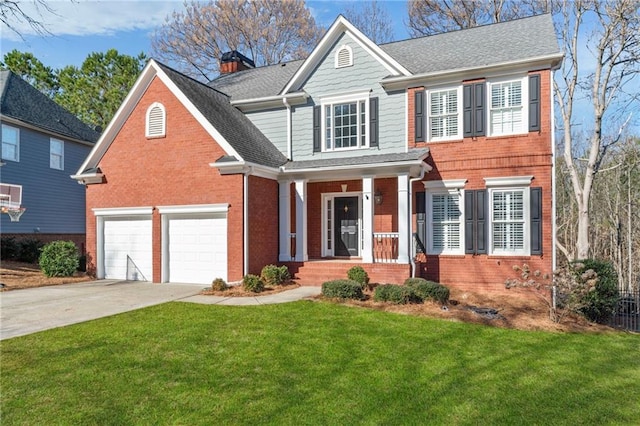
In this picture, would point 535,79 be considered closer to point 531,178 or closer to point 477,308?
point 531,178

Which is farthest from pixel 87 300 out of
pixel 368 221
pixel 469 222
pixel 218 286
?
pixel 469 222

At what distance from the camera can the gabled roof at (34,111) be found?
1909 cm

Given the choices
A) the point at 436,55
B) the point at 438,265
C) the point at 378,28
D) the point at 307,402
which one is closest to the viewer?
the point at 307,402

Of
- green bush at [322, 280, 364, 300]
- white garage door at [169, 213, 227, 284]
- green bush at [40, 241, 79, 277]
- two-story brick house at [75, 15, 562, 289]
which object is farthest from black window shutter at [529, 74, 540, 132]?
green bush at [40, 241, 79, 277]

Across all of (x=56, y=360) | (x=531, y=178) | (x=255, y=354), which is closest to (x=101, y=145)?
(x=56, y=360)

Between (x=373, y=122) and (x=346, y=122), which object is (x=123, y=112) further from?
(x=373, y=122)

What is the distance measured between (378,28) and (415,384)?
87.8 ft

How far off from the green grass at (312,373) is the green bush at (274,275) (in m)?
3.83

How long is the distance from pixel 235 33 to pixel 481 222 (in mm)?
21645

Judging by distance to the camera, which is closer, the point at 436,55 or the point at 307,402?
the point at 307,402

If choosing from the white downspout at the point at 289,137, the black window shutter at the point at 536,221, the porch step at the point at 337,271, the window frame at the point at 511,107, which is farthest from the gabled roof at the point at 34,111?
the black window shutter at the point at 536,221

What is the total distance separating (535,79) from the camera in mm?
11383

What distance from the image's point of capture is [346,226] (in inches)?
559

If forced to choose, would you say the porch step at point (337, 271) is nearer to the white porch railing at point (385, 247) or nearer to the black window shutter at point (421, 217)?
the white porch railing at point (385, 247)
